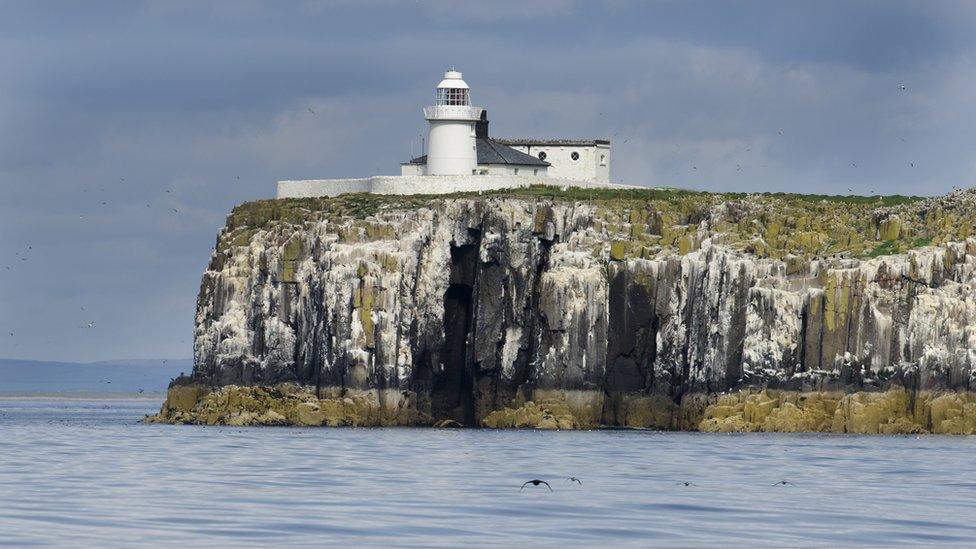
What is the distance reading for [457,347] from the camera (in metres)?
114

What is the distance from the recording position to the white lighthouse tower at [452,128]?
125500 millimetres

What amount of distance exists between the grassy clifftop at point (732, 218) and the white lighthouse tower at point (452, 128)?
304 inches

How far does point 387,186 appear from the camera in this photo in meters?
122

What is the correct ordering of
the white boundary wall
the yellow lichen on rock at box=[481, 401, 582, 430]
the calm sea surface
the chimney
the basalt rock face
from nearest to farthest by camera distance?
the calm sea surface → the basalt rock face → the yellow lichen on rock at box=[481, 401, 582, 430] → the white boundary wall → the chimney

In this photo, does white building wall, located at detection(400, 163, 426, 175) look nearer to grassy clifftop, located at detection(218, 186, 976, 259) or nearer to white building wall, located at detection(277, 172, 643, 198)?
white building wall, located at detection(277, 172, 643, 198)

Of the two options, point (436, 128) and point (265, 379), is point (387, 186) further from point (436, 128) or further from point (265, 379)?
point (265, 379)

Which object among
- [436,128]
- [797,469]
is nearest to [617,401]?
[436,128]

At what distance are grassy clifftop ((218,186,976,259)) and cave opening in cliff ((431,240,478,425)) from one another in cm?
388

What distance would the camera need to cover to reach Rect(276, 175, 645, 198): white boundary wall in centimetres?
12050

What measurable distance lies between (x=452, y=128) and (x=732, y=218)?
78.5ft

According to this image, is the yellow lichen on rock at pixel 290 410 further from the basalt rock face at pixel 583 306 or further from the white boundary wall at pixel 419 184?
the white boundary wall at pixel 419 184

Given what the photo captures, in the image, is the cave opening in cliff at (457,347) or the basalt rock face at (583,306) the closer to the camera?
the basalt rock face at (583,306)

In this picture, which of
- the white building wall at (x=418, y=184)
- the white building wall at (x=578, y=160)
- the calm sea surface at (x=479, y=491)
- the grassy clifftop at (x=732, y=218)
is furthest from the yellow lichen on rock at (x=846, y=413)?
the white building wall at (x=578, y=160)

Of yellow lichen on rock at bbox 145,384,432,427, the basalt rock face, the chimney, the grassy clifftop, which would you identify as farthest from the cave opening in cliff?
the chimney
